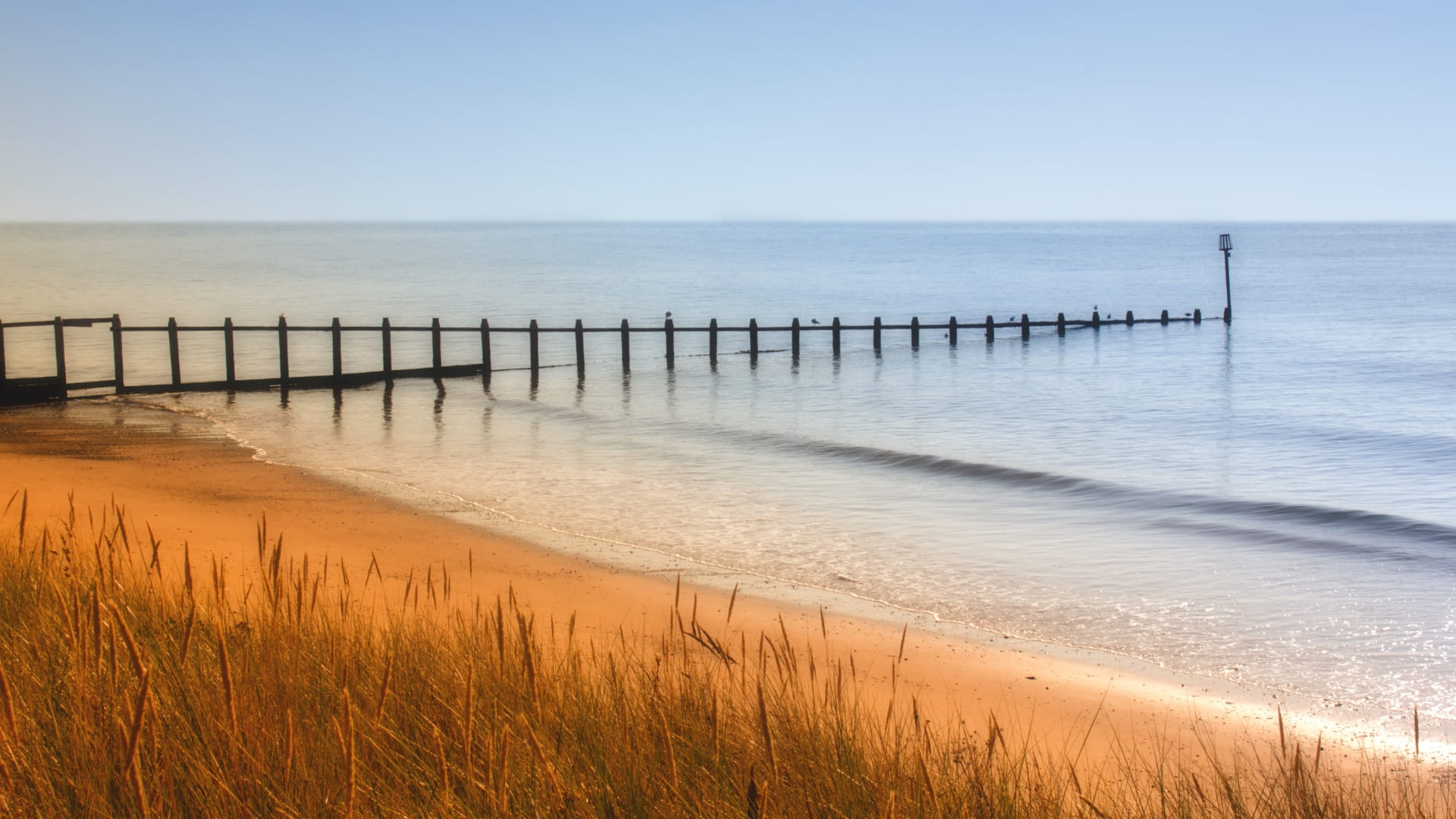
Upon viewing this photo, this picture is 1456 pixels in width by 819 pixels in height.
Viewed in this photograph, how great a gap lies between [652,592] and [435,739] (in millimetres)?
6716

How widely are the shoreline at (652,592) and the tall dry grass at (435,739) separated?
1.74 ft

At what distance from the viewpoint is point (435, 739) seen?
3.76 m

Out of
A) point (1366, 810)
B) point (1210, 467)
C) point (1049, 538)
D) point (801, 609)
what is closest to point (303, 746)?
point (1366, 810)

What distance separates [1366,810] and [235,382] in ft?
94.7

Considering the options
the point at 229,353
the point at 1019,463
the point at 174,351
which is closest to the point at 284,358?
the point at 229,353

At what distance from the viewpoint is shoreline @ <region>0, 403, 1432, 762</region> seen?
24.6ft

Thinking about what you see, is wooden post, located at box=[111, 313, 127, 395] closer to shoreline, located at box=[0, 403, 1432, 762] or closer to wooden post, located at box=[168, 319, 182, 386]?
wooden post, located at box=[168, 319, 182, 386]

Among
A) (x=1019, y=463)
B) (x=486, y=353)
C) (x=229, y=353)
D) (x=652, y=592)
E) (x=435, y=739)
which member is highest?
(x=229, y=353)

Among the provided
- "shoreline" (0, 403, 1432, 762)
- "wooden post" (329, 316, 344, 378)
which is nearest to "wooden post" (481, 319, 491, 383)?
"wooden post" (329, 316, 344, 378)

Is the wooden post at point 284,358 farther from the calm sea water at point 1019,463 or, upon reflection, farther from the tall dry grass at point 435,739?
the tall dry grass at point 435,739

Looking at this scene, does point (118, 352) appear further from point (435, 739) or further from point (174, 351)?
point (435, 739)

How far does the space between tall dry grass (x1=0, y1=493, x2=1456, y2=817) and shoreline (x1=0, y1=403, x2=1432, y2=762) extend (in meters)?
0.53

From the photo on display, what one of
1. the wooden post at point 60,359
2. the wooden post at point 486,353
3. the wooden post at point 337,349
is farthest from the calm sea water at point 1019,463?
the wooden post at point 60,359

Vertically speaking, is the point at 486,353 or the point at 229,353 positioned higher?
the point at 229,353
